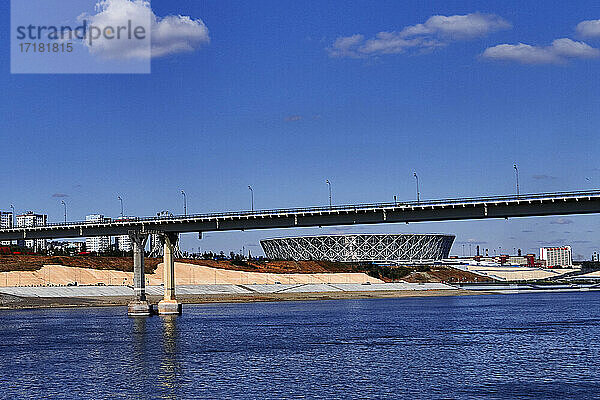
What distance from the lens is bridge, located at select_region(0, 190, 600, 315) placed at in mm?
105562

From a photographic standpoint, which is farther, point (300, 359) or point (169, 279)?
point (169, 279)

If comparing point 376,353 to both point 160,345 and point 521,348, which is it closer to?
point 521,348

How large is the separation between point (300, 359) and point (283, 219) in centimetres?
5869

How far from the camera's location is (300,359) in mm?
69750

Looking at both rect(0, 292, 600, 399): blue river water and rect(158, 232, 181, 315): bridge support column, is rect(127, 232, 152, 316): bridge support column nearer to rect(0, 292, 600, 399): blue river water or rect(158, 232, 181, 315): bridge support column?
rect(158, 232, 181, 315): bridge support column

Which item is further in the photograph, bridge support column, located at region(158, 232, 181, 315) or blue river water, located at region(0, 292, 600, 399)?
bridge support column, located at region(158, 232, 181, 315)

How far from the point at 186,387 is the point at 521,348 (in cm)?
3725

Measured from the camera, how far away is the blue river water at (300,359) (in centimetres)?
5272

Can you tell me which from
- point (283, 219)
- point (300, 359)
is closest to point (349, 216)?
point (283, 219)

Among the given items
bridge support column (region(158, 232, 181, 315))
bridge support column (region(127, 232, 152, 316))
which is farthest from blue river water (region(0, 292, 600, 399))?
bridge support column (region(127, 232, 152, 316))

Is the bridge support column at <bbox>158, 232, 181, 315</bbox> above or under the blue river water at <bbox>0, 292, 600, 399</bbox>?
above

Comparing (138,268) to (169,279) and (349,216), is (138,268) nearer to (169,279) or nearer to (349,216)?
(169,279)

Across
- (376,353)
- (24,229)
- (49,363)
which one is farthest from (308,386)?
(24,229)

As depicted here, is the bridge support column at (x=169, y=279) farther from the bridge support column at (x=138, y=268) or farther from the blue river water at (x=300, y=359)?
the blue river water at (x=300, y=359)
